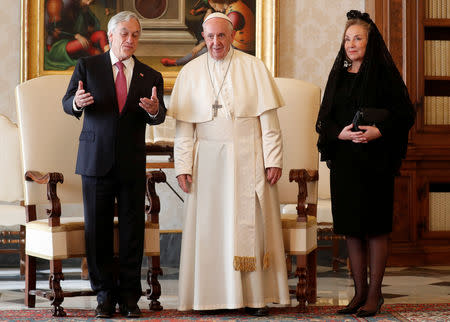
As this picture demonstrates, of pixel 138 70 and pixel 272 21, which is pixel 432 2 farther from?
pixel 138 70

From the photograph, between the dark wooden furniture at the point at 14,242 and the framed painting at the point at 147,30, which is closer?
the dark wooden furniture at the point at 14,242

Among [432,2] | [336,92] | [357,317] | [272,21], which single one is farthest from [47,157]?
[432,2]

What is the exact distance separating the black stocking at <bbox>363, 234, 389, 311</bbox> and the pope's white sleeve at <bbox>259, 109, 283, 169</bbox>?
734 millimetres

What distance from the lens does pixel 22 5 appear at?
6.83 m

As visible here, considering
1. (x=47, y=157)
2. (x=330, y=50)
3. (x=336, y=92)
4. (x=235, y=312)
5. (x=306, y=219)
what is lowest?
(x=235, y=312)

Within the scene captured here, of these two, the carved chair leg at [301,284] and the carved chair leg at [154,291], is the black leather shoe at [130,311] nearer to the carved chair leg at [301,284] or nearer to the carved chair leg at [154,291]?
the carved chair leg at [154,291]

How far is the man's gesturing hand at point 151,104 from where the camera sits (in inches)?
164

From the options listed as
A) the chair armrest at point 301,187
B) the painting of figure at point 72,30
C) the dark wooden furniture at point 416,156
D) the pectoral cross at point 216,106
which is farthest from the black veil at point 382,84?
the painting of figure at point 72,30

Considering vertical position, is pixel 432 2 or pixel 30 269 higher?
pixel 432 2

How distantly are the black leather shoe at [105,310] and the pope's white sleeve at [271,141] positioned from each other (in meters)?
1.25

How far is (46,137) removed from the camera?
4.91 meters

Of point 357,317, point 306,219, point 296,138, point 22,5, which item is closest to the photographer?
point 357,317

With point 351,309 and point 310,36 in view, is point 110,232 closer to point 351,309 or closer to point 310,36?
point 351,309

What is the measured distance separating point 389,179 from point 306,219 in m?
0.62
